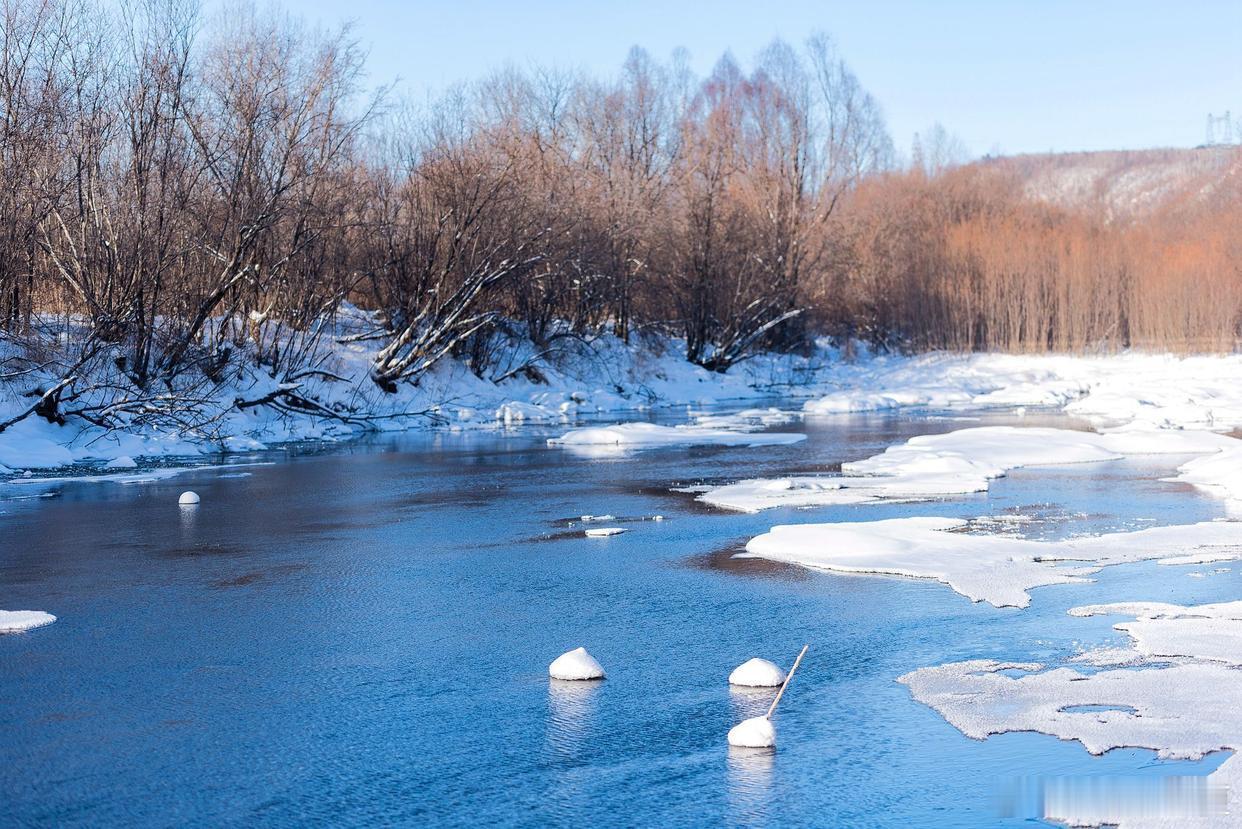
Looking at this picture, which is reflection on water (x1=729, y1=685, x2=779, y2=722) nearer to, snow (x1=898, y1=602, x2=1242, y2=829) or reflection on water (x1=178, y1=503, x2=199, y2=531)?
snow (x1=898, y1=602, x2=1242, y2=829)

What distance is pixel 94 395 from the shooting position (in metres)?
17.9

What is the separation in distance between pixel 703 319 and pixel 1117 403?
13.3 m

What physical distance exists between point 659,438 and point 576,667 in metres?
13.9

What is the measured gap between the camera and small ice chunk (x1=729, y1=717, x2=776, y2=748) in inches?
185

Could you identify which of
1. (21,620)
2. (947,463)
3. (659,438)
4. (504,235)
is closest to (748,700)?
(21,620)

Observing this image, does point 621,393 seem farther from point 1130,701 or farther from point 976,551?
point 1130,701

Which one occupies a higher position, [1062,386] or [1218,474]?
[1062,386]

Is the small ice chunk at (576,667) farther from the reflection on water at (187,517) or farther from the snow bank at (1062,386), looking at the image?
the snow bank at (1062,386)

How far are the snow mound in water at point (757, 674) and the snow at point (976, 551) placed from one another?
222 centimetres

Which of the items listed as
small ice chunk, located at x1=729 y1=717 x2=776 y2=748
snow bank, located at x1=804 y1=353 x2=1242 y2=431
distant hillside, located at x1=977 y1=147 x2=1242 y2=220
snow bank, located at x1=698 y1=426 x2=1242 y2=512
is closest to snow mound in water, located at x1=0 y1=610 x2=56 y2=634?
small ice chunk, located at x1=729 y1=717 x2=776 y2=748

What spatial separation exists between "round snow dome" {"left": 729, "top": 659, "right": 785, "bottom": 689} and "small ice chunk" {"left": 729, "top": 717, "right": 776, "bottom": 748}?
77cm

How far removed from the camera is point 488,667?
596cm

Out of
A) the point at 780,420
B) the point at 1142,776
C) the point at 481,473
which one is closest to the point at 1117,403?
the point at 780,420

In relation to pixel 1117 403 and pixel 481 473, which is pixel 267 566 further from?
pixel 1117 403
